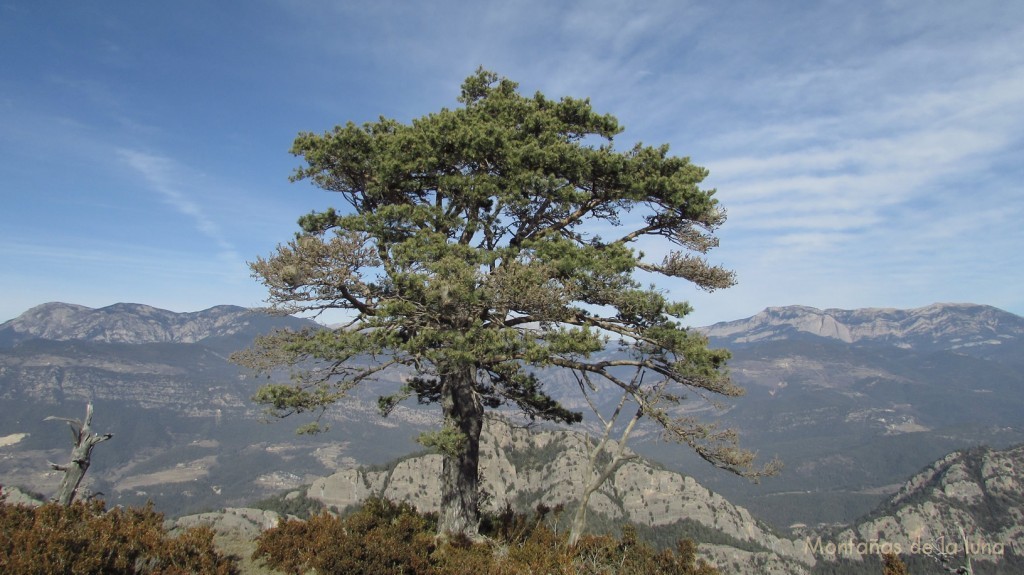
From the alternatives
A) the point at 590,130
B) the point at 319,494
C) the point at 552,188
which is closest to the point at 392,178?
the point at 552,188

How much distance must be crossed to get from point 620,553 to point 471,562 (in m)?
5.37

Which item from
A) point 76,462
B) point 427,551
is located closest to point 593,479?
point 427,551

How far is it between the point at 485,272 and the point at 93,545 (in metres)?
10.4

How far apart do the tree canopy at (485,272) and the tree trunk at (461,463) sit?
0.19ft

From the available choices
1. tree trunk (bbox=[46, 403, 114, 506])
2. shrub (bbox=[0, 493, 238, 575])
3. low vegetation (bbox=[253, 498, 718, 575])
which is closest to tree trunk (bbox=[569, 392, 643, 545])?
low vegetation (bbox=[253, 498, 718, 575])

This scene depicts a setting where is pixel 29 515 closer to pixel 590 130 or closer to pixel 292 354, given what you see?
pixel 292 354

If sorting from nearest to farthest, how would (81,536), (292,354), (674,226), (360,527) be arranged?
1. (81,536)
2. (360,527)
3. (292,354)
4. (674,226)

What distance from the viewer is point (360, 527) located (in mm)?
13859

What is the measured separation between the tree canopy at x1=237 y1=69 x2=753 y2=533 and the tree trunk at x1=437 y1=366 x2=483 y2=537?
0.19 feet

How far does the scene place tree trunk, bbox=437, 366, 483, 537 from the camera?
1647cm

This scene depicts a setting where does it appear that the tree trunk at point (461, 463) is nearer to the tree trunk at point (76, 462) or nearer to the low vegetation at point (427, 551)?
the low vegetation at point (427, 551)

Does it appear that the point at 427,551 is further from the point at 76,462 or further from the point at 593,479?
the point at 76,462

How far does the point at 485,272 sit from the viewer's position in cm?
1592

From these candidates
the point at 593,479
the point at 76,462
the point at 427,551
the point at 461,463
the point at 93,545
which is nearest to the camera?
the point at 93,545
